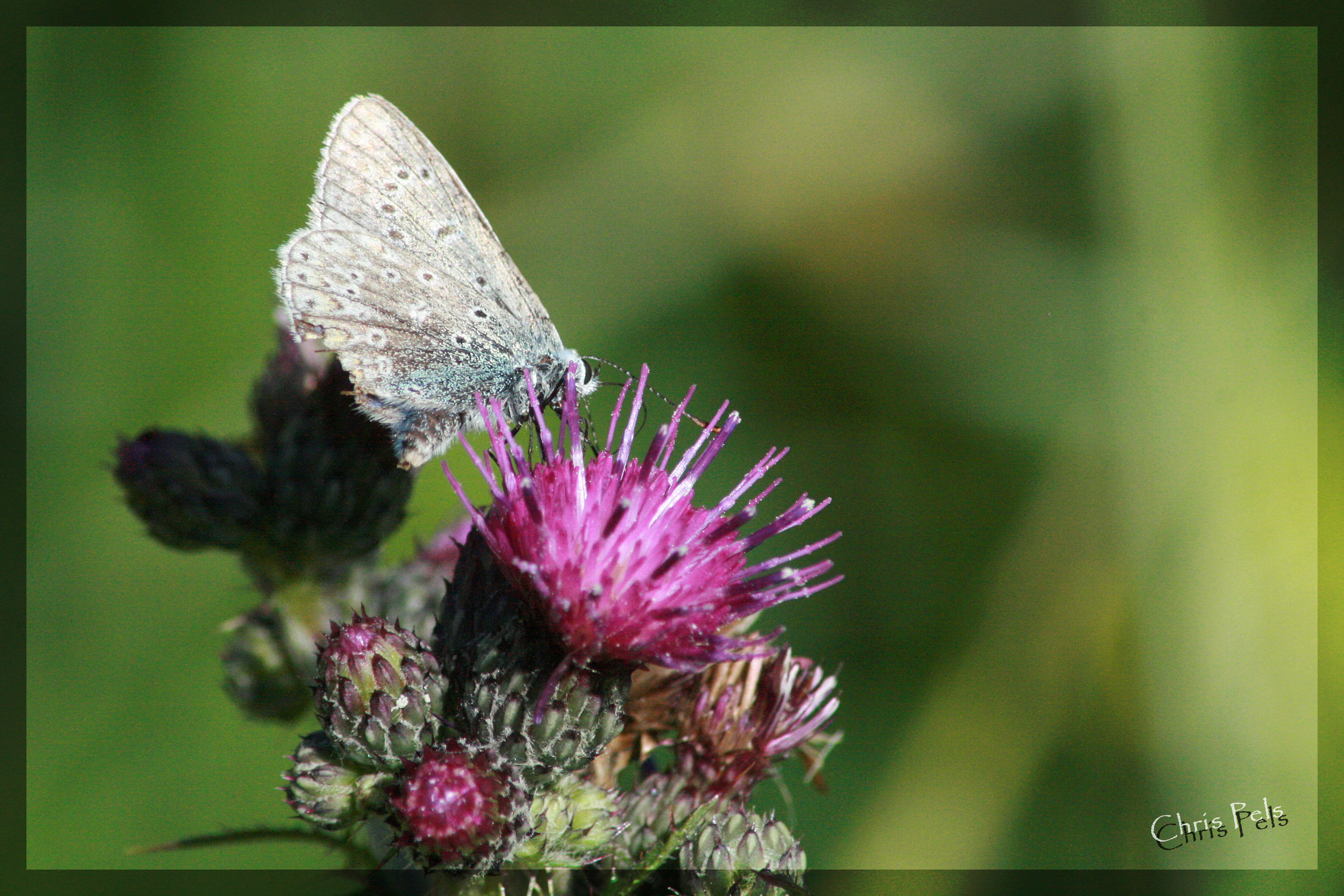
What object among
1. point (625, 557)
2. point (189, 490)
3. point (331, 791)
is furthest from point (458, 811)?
point (189, 490)

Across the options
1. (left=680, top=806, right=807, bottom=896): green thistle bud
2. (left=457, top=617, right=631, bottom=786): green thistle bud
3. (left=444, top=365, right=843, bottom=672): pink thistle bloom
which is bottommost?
(left=680, top=806, right=807, bottom=896): green thistle bud

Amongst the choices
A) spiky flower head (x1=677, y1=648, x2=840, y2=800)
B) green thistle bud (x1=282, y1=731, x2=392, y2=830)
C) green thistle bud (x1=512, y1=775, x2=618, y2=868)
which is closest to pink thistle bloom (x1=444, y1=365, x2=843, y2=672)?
spiky flower head (x1=677, y1=648, x2=840, y2=800)

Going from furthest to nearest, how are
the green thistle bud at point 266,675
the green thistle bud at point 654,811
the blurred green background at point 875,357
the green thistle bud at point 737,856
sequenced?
1. the blurred green background at point 875,357
2. the green thistle bud at point 266,675
3. the green thistle bud at point 654,811
4. the green thistle bud at point 737,856

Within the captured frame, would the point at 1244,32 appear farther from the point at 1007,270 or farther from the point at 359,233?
the point at 359,233

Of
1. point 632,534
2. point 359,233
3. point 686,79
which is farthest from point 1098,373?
point 359,233

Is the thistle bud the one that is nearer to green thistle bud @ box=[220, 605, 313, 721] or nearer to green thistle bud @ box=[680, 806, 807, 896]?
green thistle bud @ box=[220, 605, 313, 721]

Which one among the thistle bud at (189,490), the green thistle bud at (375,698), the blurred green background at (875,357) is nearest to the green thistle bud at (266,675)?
the thistle bud at (189,490)

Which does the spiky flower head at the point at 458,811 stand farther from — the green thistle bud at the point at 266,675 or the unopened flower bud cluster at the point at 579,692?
the green thistle bud at the point at 266,675
